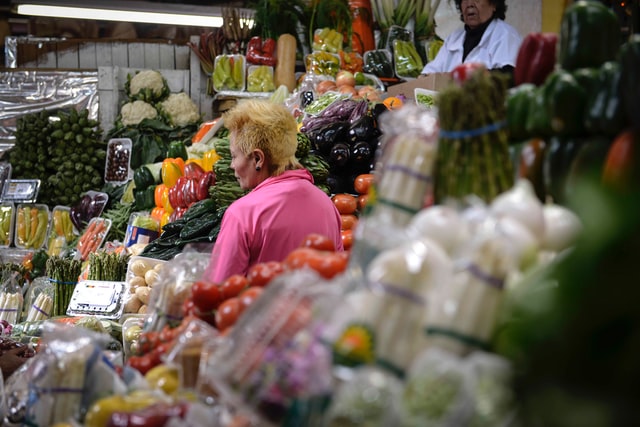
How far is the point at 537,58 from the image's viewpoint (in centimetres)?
159

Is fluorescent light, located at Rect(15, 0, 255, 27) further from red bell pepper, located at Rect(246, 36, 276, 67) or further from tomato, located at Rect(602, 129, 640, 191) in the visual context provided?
tomato, located at Rect(602, 129, 640, 191)

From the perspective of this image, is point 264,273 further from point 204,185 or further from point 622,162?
point 204,185

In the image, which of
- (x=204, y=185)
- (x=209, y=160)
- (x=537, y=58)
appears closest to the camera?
(x=537, y=58)

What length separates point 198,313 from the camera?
1.72 meters

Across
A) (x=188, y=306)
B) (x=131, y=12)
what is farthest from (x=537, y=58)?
(x=131, y=12)

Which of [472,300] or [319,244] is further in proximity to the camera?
[319,244]

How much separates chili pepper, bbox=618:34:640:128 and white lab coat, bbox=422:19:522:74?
3.72 meters

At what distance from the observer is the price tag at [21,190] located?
24.9ft

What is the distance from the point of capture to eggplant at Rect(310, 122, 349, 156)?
462 cm

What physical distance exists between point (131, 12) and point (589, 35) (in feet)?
29.3

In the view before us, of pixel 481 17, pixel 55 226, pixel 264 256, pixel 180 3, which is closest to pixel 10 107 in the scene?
pixel 55 226

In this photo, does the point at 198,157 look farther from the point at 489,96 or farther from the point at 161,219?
the point at 489,96

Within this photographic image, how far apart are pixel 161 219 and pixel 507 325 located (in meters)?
4.99

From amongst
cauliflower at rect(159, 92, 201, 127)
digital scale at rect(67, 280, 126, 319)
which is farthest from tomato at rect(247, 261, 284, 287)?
cauliflower at rect(159, 92, 201, 127)
